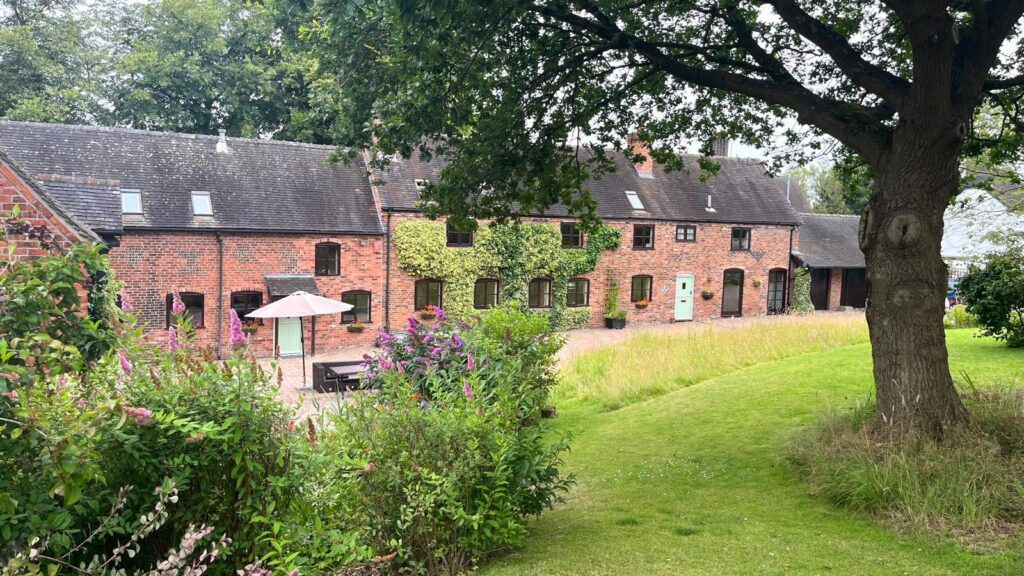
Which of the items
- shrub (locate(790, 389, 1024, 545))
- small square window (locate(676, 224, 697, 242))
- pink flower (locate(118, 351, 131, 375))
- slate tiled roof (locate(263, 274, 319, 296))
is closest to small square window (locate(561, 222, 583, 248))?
small square window (locate(676, 224, 697, 242))

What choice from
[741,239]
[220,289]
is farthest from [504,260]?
[741,239]

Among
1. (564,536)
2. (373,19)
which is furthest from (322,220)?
(564,536)

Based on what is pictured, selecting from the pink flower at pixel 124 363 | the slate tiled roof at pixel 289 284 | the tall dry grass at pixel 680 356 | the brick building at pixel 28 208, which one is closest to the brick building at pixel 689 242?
the slate tiled roof at pixel 289 284

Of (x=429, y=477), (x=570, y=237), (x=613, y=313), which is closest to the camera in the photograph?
(x=429, y=477)

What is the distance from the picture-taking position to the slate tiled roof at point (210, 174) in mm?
21969

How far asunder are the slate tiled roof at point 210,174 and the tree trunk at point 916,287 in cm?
1569

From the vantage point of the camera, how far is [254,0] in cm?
759

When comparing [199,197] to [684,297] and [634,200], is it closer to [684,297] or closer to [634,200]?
[634,200]

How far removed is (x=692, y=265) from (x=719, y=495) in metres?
26.6

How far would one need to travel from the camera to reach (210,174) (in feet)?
78.8

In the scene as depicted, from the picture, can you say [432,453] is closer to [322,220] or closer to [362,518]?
[362,518]

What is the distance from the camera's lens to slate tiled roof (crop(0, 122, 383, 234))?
72.1 ft

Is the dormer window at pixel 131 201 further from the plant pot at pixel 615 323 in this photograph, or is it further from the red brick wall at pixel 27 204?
the plant pot at pixel 615 323

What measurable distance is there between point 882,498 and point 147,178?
23206mm
